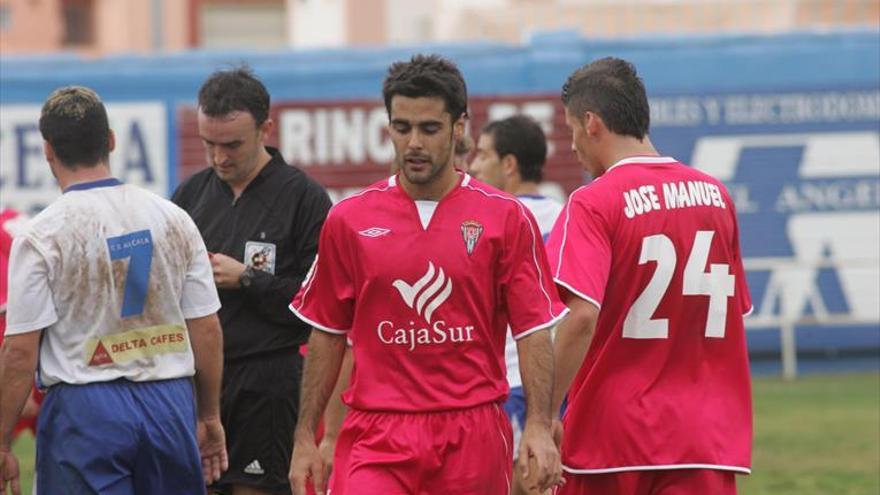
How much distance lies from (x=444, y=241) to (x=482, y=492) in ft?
2.85

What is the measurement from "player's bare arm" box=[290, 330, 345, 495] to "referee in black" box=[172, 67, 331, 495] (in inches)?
49.3

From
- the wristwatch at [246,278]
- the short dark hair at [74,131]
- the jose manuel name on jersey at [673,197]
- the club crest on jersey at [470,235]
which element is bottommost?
the wristwatch at [246,278]

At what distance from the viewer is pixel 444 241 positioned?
20.7 feet

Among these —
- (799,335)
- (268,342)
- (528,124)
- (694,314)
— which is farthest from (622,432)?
(799,335)

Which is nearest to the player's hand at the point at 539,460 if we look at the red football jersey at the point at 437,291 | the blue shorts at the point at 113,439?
the red football jersey at the point at 437,291

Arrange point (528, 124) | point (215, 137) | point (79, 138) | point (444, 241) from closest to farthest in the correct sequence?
point (444, 241)
point (79, 138)
point (215, 137)
point (528, 124)

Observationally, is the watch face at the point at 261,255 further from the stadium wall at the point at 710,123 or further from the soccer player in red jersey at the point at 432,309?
the stadium wall at the point at 710,123

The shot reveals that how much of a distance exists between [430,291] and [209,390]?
135 cm

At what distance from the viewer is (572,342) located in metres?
6.35

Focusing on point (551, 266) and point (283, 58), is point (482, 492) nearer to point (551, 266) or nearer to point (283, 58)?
point (551, 266)

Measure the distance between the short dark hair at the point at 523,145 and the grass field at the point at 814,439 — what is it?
11.9 feet

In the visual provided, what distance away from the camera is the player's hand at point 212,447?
7.28m

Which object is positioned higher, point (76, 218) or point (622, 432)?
point (76, 218)

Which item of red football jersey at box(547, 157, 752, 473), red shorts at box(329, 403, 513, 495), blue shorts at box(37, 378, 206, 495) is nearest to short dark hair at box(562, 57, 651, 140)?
red football jersey at box(547, 157, 752, 473)
